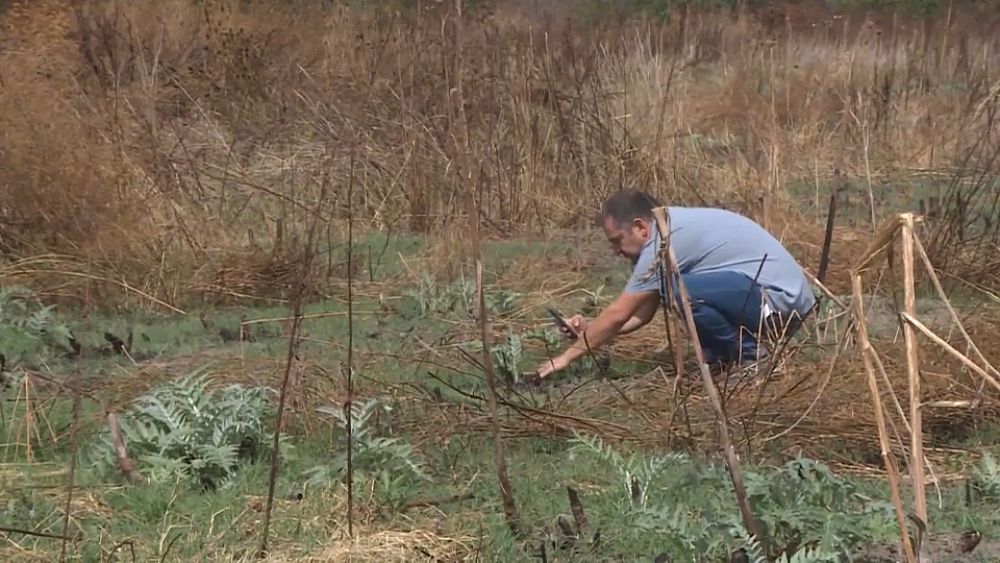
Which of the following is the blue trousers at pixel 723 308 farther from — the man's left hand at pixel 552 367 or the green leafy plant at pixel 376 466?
the green leafy plant at pixel 376 466

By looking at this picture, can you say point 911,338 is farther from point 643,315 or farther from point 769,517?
point 643,315

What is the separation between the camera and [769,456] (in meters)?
3.77

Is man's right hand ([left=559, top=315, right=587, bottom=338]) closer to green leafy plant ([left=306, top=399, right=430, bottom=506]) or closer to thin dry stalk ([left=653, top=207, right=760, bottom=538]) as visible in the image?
green leafy plant ([left=306, top=399, right=430, bottom=506])

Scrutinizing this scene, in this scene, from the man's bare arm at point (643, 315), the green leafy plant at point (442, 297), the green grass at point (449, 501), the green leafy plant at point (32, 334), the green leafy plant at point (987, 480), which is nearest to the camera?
the green grass at point (449, 501)

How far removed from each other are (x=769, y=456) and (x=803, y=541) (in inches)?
37.2

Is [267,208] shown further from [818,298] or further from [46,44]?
[818,298]

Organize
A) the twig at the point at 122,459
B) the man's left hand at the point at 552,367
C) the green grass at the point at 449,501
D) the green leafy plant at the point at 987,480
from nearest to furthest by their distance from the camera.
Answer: the green grass at the point at 449,501 < the green leafy plant at the point at 987,480 < the twig at the point at 122,459 < the man's left hand at the point at 552,367

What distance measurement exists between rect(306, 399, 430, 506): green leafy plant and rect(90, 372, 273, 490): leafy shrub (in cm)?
26

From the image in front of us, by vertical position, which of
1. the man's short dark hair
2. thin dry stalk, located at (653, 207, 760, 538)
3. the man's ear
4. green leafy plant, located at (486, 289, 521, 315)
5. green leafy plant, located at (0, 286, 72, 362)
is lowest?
green leafy plant, located at (486, 289, 521, 315)

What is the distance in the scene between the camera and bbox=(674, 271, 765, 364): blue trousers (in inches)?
205

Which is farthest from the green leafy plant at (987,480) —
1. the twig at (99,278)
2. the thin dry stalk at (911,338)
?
the twig at (99,278)

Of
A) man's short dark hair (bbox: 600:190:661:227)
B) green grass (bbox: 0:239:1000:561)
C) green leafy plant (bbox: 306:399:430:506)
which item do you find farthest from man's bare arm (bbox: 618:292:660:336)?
green leafy plant (bbox: 306:399:430:506)

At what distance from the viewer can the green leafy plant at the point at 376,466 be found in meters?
3.43

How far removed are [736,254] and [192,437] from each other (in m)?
2.55
